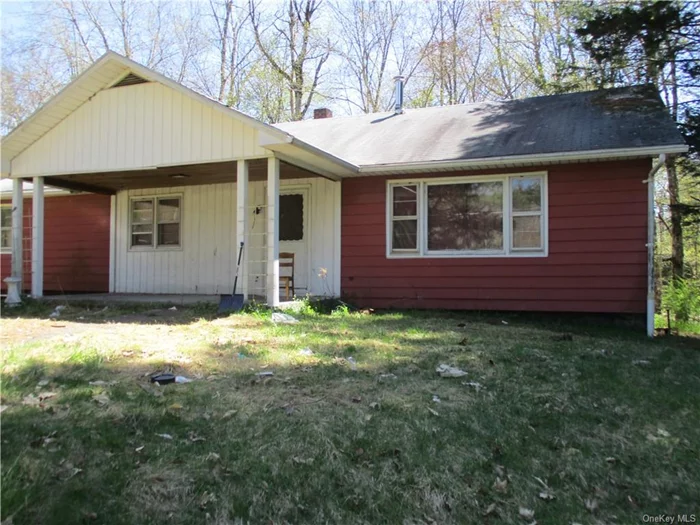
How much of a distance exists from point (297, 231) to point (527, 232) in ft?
14.1

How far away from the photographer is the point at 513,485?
2850 millimetres

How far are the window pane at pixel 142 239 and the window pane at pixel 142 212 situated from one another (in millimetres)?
293

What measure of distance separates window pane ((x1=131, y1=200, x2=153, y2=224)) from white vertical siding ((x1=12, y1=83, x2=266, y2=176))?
2324 mm

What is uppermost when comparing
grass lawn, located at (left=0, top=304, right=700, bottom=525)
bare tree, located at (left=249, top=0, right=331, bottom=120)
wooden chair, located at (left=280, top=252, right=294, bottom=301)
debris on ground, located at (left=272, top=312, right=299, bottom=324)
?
bare tree, located at (left=249, top=0, right=331, bottom=120)

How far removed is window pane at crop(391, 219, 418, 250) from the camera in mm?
9383

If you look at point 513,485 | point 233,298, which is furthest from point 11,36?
point 513,485

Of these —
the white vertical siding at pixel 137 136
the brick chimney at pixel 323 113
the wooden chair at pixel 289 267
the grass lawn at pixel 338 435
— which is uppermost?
the brick chimney at pixel 323 113

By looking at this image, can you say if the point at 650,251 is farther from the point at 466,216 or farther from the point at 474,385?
the point at 474,385

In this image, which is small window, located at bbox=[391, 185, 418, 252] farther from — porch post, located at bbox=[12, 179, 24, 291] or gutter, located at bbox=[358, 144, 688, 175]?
porch post, located at bbox=[12, 179, 24, 291]

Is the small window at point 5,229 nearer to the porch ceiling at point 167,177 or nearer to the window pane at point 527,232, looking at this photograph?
the porch ceiling at point 167,177

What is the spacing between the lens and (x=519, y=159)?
807cm

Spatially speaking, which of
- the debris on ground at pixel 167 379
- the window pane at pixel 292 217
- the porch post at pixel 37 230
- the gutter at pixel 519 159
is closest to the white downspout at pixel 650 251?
the gutter at pixel 519 159

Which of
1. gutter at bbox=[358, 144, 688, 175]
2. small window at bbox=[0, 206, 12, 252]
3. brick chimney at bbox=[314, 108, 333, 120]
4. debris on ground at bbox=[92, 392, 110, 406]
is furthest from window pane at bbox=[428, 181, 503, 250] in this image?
small window at bbox=[0, 206, 12, 252]

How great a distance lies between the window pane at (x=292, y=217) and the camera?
10141 millimetres
